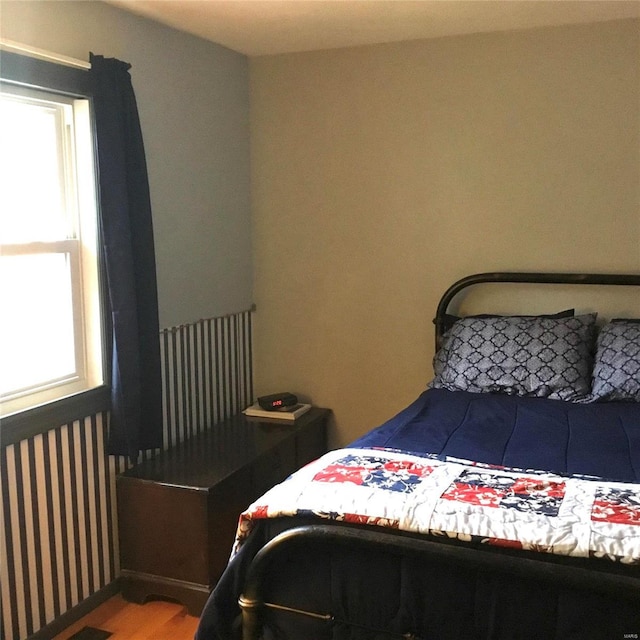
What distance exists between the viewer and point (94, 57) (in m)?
2.58

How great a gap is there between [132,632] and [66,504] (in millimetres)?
507

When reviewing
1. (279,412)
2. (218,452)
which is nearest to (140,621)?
(218,452)

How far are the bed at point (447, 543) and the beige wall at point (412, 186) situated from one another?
1.11m

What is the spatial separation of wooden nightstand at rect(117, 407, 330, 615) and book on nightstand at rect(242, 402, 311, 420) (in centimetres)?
53

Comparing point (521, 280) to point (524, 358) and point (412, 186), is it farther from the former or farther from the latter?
point (412, 186)

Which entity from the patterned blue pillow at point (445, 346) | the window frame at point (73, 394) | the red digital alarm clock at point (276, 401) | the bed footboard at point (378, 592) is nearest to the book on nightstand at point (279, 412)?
the red digital alarm clock at point (276, 401)

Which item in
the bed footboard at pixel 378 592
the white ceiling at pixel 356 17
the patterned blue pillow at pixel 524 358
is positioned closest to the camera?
the bed footboard at pixel 378 592

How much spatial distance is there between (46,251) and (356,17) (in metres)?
1.57

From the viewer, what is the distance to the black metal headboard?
3.14 m

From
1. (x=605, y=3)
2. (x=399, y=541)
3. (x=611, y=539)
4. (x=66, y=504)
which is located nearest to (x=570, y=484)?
(x=611, y=539)

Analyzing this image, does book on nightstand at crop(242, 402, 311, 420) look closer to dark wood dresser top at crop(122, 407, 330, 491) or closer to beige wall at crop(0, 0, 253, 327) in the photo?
dark wood dresser top at crop(122, 407, 330, 491)

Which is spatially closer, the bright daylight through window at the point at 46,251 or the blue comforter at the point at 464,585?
the blue comforter at the point at 464,585

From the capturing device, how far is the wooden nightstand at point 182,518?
2662 millimetres

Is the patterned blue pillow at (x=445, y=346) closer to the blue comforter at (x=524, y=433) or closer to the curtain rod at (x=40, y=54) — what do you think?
the blue comforter at (x=524, y=433)
